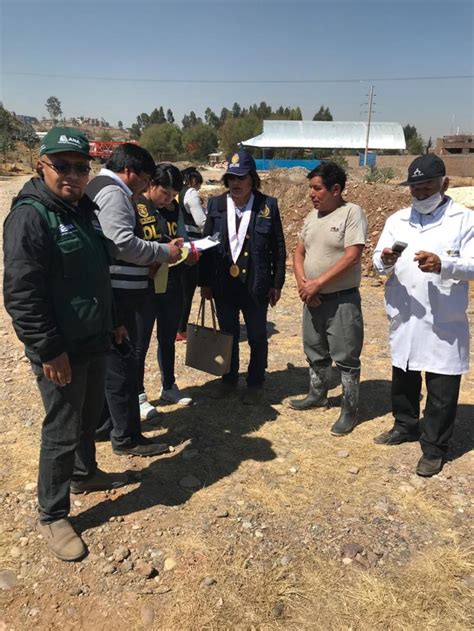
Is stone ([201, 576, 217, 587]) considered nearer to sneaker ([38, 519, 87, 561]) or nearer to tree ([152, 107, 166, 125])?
sneaker ([38, 519, 87, 561])

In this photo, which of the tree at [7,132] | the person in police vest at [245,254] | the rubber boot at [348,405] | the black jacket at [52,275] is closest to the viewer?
the black jacket at [52,275]

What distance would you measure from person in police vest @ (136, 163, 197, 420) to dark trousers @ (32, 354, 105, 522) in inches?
35.1

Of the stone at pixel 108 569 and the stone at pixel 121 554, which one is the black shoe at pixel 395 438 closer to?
the stone at pixel 121 554

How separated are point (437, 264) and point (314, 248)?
3.33ft

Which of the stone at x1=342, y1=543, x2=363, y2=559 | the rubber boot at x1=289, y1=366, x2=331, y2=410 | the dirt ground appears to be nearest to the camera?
the dirt ground

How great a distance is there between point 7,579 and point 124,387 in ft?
3.97

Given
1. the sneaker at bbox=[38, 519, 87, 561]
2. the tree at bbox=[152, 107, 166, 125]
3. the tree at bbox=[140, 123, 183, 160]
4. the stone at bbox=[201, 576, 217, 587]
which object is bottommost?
the stone at bbox=[201, 576, 217, 587]

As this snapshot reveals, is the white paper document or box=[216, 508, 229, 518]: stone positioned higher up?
the white paper document

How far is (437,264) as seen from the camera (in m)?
2.91

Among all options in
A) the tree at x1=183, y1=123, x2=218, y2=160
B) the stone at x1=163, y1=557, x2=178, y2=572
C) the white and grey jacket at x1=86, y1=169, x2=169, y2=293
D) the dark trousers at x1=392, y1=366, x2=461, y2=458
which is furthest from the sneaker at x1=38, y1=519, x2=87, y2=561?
the tree at x1=183, y1=123, x2=218, y2=160

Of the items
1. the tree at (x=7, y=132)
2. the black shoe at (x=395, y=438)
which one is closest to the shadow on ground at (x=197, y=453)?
the black shoe at (x=395, y=438)

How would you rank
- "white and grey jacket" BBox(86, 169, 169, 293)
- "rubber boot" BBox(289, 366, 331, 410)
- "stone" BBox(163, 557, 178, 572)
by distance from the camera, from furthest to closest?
"rubber boot" BBox(289, 366, 331, 410), "white and grey jacket" BBox(86, 169, 169, 293), "stone" BBox(163, 557, 178, 572)

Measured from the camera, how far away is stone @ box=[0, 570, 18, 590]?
2379 mm

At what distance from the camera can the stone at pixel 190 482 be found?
3.19 meters
